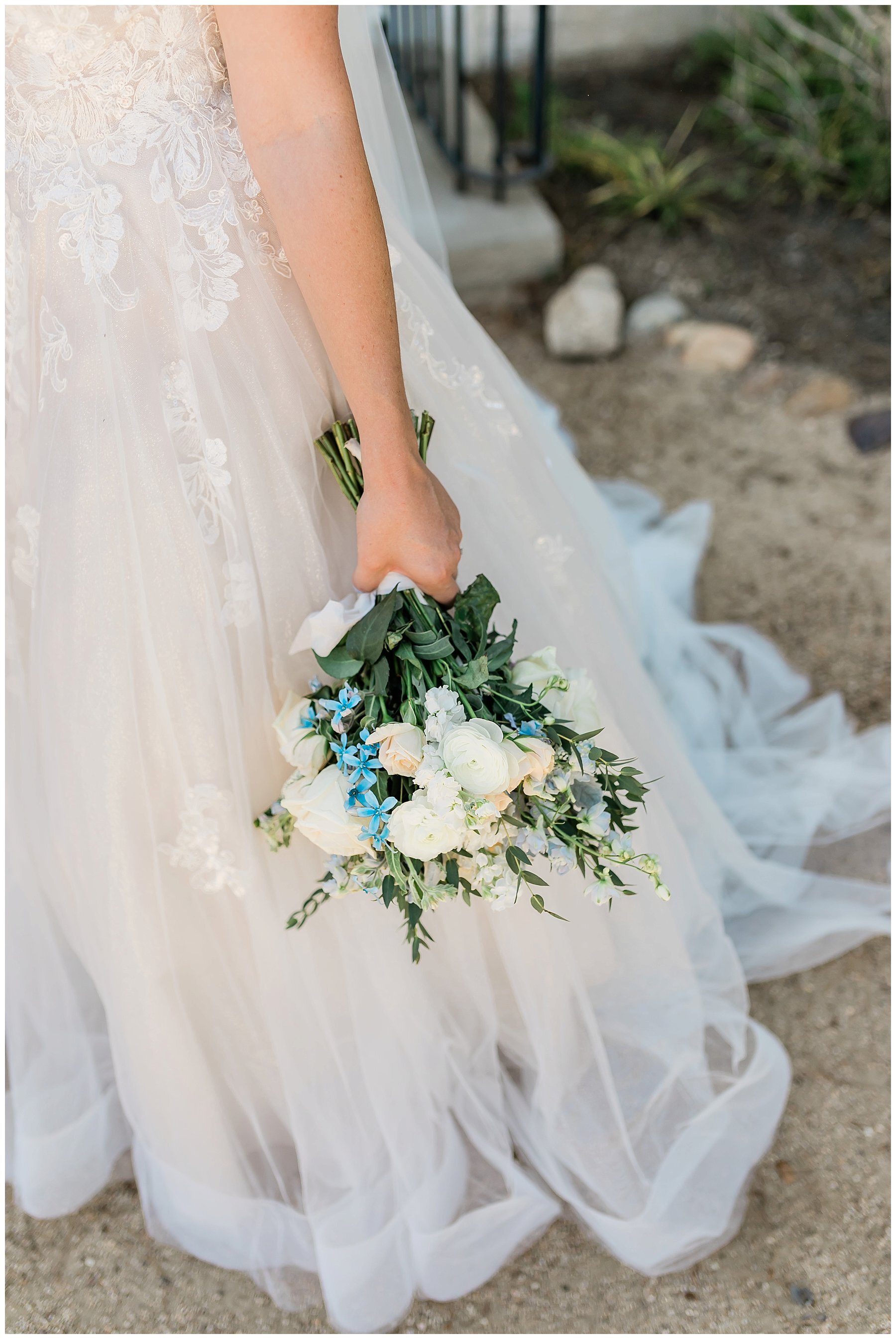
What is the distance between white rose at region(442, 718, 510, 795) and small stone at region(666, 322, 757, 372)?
2861 mm

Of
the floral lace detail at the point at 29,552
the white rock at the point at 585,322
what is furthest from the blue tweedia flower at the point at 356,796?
the white rock at the point at 585,322

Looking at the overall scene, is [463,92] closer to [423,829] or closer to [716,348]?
[716,348]

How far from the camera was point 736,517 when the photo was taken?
3111 mm

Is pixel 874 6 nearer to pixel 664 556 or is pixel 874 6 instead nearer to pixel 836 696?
pixel 664 556

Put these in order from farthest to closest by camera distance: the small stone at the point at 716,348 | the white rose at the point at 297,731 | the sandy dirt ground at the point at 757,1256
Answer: the small stone at the point at 716,348, the sandy dirt ground at the point at 757,1256, the white rose at the point at 297,731

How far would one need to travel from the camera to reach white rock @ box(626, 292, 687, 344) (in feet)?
12.5

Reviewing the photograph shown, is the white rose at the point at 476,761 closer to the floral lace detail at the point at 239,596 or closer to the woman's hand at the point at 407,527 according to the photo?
the woman's hand at the point at 407,527

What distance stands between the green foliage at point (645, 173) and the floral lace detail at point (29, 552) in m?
3.40

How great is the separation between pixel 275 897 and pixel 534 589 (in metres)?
0.64

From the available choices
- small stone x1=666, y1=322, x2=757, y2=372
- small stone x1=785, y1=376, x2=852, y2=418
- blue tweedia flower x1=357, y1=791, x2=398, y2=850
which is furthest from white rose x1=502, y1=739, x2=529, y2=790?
small stone x1=666, y1=322, x2=757, y2=372

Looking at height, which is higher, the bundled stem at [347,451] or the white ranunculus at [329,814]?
the bundled stem at [347,451]

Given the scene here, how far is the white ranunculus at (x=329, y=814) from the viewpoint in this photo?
1.25 metres

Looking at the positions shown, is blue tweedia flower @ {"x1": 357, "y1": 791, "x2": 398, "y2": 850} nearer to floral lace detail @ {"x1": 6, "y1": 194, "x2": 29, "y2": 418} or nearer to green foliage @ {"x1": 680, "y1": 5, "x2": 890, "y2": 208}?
floral lace detail @ {"x1": 6, "y1": 194, "x2": 29, "y2": 418}

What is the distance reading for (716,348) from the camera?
12.0ft
